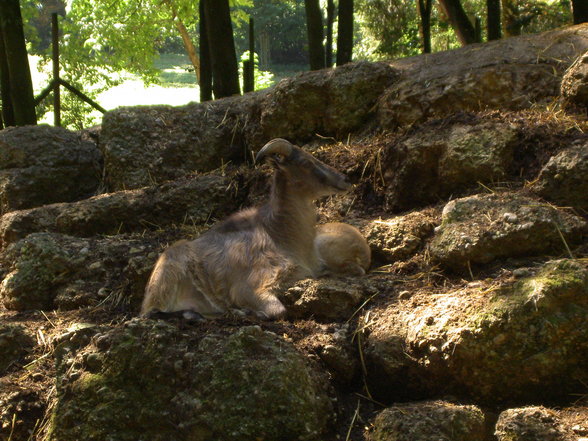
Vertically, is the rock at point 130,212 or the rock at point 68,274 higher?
the rock at point 130,212

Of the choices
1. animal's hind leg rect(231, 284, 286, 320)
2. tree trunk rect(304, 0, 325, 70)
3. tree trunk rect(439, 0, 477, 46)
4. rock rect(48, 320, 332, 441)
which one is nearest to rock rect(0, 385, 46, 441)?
rock rect(48, 320, 332, 441)

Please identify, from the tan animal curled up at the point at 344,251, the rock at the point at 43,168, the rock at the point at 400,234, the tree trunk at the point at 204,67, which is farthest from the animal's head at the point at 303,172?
the tree trunk at the point at 204,67

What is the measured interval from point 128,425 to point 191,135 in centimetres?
499

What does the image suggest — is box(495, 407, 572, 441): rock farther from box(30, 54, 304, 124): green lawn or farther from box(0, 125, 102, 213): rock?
box(30, 54, 304, 124): green lawn

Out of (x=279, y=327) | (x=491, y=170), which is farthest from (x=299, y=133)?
(x=279, y=327)

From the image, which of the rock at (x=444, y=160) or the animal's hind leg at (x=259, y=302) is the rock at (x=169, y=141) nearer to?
the rock at (x=444, y=160)

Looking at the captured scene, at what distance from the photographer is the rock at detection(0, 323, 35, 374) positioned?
5.64 metres

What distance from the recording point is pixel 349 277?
20.2ft

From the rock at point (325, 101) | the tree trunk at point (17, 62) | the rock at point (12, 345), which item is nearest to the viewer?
the rock at point (12, 345)

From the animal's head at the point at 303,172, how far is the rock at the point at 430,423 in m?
2.87

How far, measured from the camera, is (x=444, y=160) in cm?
668

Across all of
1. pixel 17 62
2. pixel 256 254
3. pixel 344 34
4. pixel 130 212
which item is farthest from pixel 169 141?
pixel 344 34

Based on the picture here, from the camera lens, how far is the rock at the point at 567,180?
19.0 feet

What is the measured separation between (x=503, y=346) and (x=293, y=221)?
2688mm
